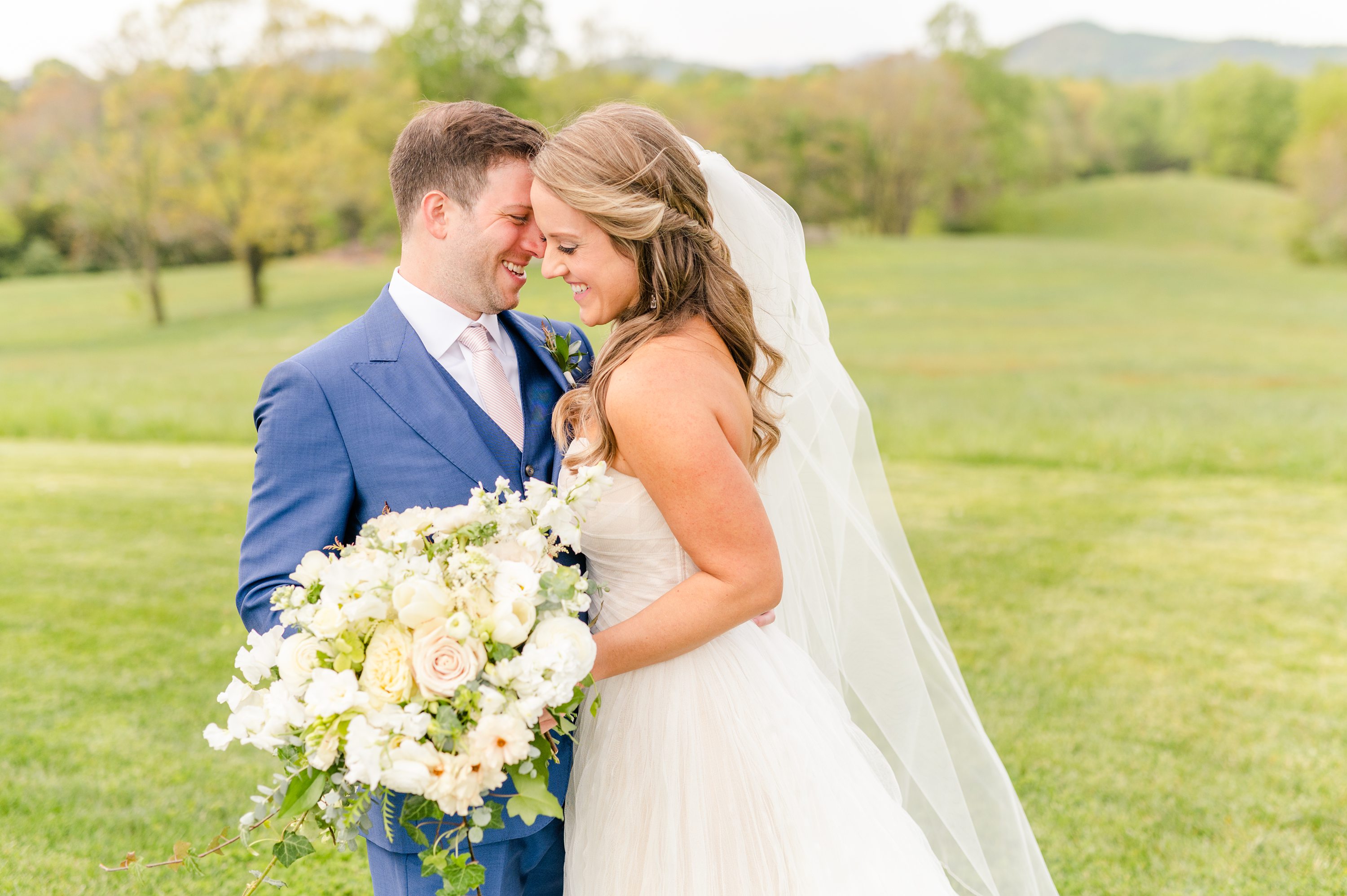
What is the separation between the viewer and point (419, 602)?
197 centimetres

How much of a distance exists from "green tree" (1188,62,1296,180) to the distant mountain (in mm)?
6432

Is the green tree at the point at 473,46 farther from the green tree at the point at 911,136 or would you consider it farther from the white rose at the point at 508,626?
the white rose at the point at 508,626

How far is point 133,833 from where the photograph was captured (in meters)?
4.76

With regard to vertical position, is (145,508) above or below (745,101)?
below

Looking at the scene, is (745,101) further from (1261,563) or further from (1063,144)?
(1261,563)

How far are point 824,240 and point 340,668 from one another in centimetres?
4742

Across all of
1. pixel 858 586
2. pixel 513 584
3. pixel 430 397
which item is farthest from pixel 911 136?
pixel 513 584

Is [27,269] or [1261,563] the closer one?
[1261,563]

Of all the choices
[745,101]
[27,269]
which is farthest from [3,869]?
[745,101]

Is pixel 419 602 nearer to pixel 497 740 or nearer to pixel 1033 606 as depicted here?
pixel 497 740

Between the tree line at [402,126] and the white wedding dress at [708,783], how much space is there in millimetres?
19355

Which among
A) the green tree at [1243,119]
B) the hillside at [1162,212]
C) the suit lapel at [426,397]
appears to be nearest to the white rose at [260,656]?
the suit lapel at [426,397]

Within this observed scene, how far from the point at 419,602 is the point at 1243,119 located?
255ft

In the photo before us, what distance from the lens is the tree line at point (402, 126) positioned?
115 ft
